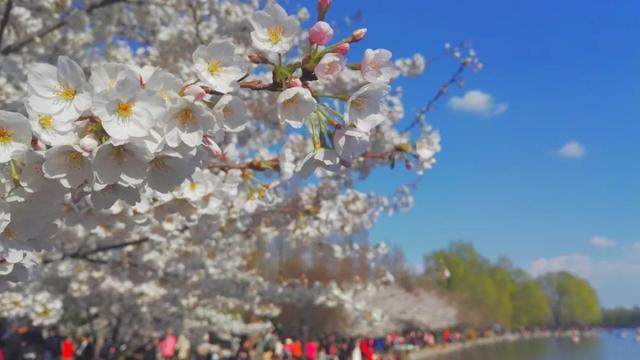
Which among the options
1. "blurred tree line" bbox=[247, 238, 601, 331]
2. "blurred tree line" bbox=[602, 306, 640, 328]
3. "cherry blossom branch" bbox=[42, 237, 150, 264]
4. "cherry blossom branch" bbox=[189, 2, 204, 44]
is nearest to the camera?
"cherry blossom branch" bbox=[42, 237, 150, 264]

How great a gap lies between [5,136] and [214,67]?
51 centimetres

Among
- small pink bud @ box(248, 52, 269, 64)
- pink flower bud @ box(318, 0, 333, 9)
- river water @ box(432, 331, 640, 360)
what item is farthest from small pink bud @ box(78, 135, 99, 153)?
river water @ box(432, 331, 640, 360)

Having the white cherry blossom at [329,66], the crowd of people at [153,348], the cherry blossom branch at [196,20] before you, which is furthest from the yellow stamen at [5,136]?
the crowd of people at [153,348]

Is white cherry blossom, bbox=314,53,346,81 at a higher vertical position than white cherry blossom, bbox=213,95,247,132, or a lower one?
higher

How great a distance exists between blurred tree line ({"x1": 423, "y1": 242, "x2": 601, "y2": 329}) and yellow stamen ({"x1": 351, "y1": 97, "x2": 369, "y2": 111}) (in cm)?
4745

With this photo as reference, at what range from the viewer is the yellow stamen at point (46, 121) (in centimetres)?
136

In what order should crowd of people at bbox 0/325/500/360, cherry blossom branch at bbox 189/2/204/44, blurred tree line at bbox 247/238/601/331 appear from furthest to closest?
blurred tree line at bbox 247/238/601/331
crowd of people at bbox 0/325/500/360
cherry blossom branch at bbox 189/2/204/44

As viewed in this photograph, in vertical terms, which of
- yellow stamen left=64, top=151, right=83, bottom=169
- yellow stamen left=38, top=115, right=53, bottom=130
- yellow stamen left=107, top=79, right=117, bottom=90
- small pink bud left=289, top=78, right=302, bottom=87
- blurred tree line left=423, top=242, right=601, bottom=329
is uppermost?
blurred tree line left=423, top=242, right=601, bottom=329

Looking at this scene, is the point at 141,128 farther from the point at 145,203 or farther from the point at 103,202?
the point at 145,203

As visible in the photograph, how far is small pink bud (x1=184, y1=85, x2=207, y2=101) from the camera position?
1.35m

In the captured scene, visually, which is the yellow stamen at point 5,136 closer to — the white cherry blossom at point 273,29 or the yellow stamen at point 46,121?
the yellow stamen at point 46,121

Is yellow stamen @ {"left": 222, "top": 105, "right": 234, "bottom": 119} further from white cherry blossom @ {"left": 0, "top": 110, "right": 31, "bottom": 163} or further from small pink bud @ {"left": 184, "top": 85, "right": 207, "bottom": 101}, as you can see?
white cherry blossom @ {"left": 0, "top": 110, "right": 31, "bottom": 163}

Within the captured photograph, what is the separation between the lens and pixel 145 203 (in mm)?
2633

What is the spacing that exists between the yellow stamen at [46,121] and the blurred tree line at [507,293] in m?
47.7
